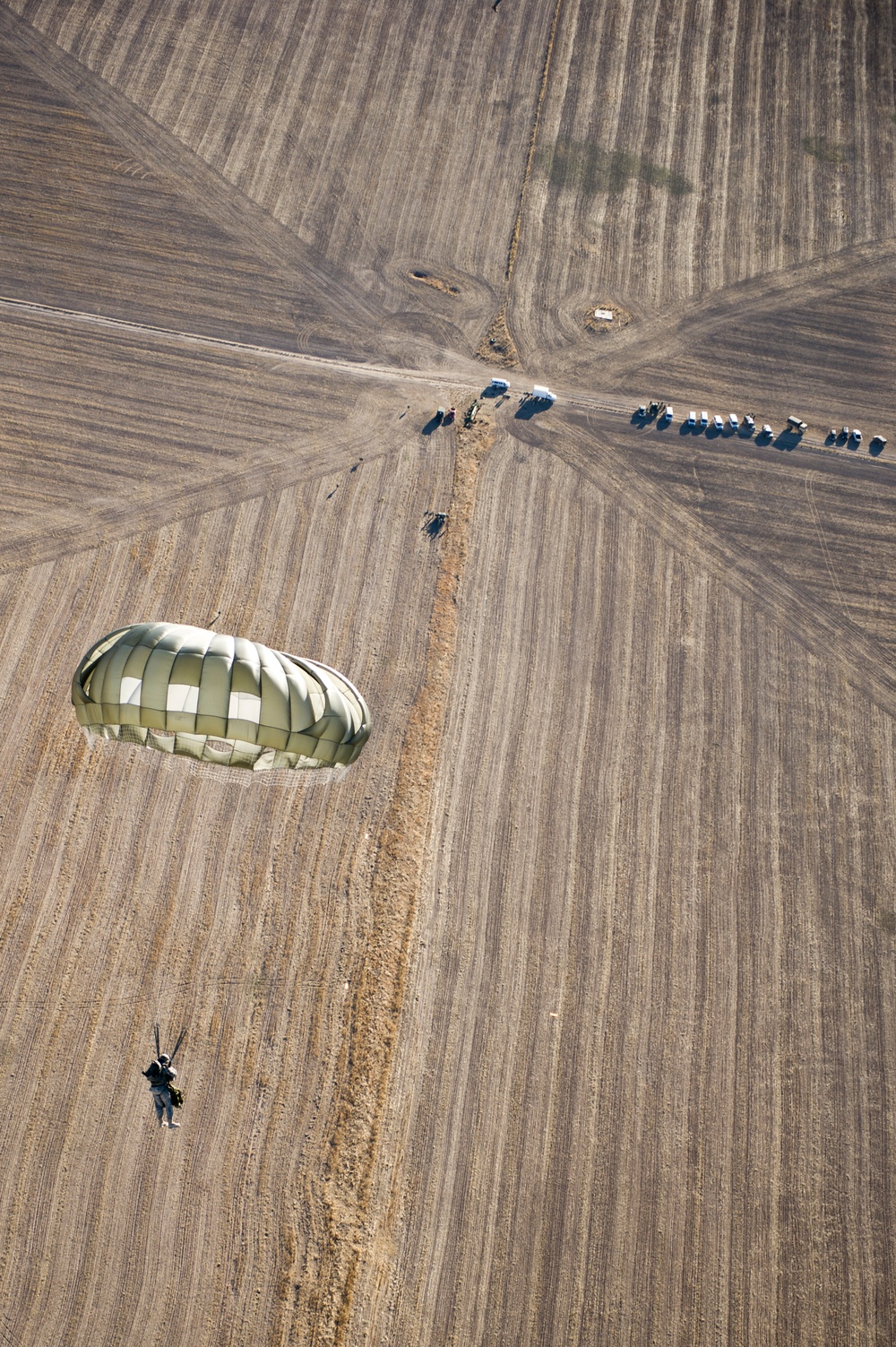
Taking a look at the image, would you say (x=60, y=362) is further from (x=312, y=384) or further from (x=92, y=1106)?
(x=92, y=1106)

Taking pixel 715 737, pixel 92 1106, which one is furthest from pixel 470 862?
pixel 92 1106

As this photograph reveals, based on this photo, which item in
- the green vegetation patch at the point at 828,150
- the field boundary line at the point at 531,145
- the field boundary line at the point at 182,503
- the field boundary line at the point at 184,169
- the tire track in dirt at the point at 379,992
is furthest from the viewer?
the green vegetation patch at the point at 828,150

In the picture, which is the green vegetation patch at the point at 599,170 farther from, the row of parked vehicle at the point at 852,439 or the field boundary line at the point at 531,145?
the row of parked vehicle at the point at 852,439

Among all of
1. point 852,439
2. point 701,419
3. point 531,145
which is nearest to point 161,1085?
point 701,419

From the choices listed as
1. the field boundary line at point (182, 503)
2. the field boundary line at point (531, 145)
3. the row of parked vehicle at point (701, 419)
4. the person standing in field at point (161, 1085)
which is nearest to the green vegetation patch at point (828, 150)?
the field boundary line at point (531, 145)

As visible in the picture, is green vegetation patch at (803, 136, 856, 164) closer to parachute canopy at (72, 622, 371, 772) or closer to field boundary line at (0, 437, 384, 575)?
field boundary line at (0, 437, 384, 575)

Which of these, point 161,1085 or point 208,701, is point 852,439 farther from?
point 161,1085
